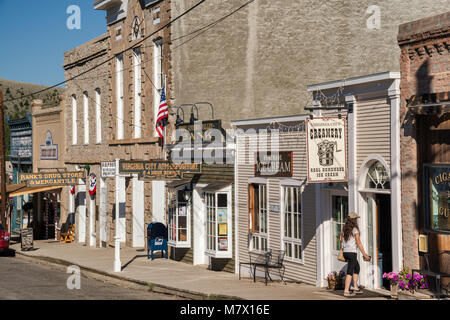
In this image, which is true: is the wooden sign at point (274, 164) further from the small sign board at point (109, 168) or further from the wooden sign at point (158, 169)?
the small sign board at point (109, 168)

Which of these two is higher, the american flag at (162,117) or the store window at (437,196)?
the american flag at (162,117)

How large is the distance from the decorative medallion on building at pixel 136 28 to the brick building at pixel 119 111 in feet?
0.14

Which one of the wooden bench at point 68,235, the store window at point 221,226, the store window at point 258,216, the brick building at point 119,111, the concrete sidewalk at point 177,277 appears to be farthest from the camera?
the wooden bench at point 68,235

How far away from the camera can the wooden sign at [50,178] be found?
103 feet

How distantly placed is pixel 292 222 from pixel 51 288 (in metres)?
6.47

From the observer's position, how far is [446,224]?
14.4 meters

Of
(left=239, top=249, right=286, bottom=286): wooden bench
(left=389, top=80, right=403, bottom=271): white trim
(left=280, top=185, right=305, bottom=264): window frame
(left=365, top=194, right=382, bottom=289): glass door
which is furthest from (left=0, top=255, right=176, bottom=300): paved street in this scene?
(left=389, top=80, right=403, bottom=271): white trim

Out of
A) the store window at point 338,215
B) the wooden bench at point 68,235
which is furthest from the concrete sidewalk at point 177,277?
the wooden bench at point 68,235

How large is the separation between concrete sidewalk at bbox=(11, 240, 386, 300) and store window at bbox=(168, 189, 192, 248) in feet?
2.48

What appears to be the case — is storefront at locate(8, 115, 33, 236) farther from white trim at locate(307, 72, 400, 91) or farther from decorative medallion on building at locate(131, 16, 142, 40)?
→ white trim at locate(307, 72, 400, 91)

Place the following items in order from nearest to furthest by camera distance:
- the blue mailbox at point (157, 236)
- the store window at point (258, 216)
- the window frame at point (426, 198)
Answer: the window frame at point (426, 198)
the store window at point (258, 216)
the blue mailbox at point (157, 236)

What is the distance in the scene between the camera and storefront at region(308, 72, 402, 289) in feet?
50.3

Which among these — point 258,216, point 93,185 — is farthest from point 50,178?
point 258,216
